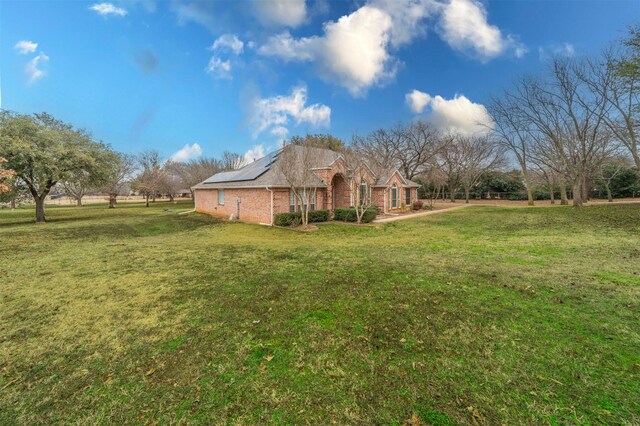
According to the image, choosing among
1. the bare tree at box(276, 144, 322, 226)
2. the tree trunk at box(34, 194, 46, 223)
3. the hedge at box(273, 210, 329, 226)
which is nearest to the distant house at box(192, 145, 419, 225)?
the bare tree at box(276, 144, 322, 226)

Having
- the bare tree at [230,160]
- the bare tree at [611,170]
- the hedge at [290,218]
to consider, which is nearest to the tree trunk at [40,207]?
the hedge at [290,218]

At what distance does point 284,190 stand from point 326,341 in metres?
14.3

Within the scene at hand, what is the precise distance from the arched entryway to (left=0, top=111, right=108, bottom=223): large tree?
18397 mm

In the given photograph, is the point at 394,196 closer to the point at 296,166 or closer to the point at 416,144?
the point at 416,144

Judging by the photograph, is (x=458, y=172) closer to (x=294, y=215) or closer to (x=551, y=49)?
(x=551, y=49)

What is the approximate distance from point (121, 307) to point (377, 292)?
5022 mm

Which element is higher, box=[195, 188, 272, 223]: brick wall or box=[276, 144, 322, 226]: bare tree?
box=[276, 144, 322, 226]: bare tree

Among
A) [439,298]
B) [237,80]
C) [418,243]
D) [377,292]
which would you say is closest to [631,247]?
[418,243]

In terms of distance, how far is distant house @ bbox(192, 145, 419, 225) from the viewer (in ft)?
56.7

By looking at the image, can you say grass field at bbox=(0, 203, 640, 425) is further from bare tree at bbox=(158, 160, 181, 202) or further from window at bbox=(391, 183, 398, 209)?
bare tree at bbox=(158, 160, 181, 202)

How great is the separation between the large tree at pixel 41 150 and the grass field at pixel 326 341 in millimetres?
13880

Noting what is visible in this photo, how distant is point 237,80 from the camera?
63.0 feet

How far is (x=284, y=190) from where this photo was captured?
685 inches

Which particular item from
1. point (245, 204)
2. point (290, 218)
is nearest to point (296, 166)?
point (290, 218)
